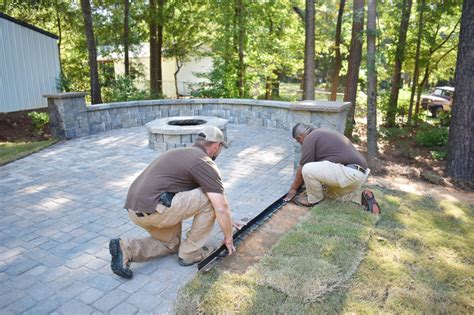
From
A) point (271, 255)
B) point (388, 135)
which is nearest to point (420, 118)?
point (388, 135)

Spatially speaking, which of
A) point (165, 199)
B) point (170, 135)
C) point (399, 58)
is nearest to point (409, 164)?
point (170, 135)

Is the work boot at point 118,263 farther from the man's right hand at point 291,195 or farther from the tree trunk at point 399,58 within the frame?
the tree trunk at point 399,58

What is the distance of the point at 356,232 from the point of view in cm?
301

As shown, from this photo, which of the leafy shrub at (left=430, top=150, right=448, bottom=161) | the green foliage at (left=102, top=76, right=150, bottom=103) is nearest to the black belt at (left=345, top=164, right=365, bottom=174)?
the leafy shrub at (left=430, top=150, right=448, bottom=161)

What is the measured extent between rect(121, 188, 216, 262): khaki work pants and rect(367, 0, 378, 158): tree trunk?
4.24m

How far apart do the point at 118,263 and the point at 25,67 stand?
809cm

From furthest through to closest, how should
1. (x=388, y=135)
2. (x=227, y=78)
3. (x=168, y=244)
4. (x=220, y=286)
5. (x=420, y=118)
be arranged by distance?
(x=420, y=118)
(x=227, y=78)
(x=388, y=135)
(x=168, y=244)
(x=220, y=286)

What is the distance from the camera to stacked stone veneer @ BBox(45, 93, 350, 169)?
7.54 m

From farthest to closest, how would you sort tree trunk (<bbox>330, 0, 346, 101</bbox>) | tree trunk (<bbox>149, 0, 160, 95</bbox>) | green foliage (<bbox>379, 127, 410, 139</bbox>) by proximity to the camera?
tree trunk (<bbox>149, 0, 160, 95</bbox>) < tree trunk (<bbox>330, 0, 346, 101</bbox>) < green foliage (<bbox>379, 127, 410, 139</bbox>)

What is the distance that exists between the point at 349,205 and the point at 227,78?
8358 mm

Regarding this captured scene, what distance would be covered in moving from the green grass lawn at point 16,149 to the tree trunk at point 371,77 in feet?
20.0

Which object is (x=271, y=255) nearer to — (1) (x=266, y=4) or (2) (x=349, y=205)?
(2) (x=349, y=205)

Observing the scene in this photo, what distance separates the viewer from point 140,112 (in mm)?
9305

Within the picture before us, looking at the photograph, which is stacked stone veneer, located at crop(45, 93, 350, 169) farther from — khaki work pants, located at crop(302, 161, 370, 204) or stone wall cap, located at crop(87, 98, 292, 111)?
khaki work pants, located at crop(302, 161, 370, 204)
